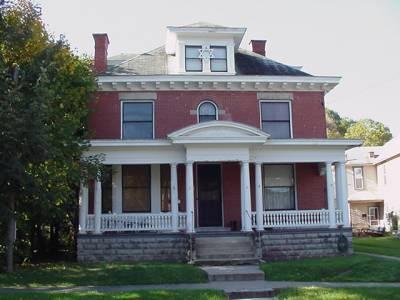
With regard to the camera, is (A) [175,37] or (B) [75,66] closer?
(B) [75,66]

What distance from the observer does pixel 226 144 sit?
18.2 metres

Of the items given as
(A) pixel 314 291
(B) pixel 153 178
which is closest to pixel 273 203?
(B) pixel 153 178

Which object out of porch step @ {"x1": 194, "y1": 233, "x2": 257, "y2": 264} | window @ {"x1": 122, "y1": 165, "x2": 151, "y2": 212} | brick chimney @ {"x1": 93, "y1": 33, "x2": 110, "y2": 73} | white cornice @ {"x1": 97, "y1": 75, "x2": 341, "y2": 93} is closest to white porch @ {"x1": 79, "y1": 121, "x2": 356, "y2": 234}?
porch step @ {"x1": 194, "y1": 233, "x2": 257, "y2": 264}

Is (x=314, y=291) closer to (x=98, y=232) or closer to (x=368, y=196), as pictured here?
(x=98, y=232)

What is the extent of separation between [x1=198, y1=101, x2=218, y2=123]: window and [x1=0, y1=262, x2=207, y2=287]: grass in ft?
24.7

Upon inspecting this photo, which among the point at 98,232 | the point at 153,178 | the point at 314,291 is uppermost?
the point at 153,178

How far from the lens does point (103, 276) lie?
1359 centimetres

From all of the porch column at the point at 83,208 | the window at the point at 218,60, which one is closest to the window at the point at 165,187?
the porch column at the point at 83,208

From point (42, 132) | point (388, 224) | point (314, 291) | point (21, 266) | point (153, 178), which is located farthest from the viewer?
point (388, 224)

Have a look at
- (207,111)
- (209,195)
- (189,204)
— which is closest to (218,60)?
(207,111)

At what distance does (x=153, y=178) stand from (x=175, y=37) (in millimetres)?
6140

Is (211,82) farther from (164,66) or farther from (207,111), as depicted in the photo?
(164,66)

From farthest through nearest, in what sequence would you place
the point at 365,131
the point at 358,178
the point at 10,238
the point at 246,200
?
the point at 365,131 → the point at 358,178 → the point at 246,200 → the point at 10,238

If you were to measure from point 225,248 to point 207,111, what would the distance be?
20.0ft
